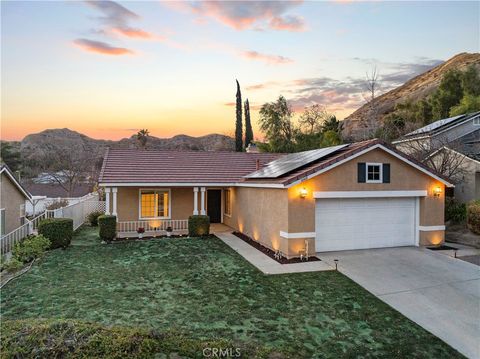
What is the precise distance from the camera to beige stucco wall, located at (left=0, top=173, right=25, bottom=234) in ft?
42.0

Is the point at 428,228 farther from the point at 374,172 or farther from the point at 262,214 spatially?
the point at 262,214

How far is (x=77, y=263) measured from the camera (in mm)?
10375

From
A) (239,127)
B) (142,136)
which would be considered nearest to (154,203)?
(239,127)

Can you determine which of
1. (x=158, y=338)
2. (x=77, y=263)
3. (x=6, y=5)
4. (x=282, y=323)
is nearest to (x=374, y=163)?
(x=282, y=323)

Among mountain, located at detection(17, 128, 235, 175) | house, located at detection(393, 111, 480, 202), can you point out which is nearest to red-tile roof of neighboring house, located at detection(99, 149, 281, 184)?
house, located at detection(393, 111, 480, 202)

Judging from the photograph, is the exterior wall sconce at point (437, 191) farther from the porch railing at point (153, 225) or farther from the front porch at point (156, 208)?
the porch railing at point (153, 225)

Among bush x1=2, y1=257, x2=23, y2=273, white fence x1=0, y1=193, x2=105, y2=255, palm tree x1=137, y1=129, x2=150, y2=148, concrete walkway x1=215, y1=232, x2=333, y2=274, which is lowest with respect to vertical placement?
concrete walkway x1=215, y1=232, x2=333, y2=274

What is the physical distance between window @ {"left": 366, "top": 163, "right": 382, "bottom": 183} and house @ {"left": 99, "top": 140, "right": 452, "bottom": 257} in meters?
0.04

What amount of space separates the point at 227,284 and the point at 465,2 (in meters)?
16.2

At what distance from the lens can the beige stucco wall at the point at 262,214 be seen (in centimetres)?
1132

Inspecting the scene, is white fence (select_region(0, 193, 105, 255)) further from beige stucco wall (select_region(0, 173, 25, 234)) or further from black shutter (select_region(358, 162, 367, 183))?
Result: black shutter (select_region(358, 162, 367, 183))

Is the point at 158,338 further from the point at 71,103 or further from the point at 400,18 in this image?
the point at 71,103

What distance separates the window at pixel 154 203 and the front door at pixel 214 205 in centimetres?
295

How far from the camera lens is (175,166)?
679 inches
